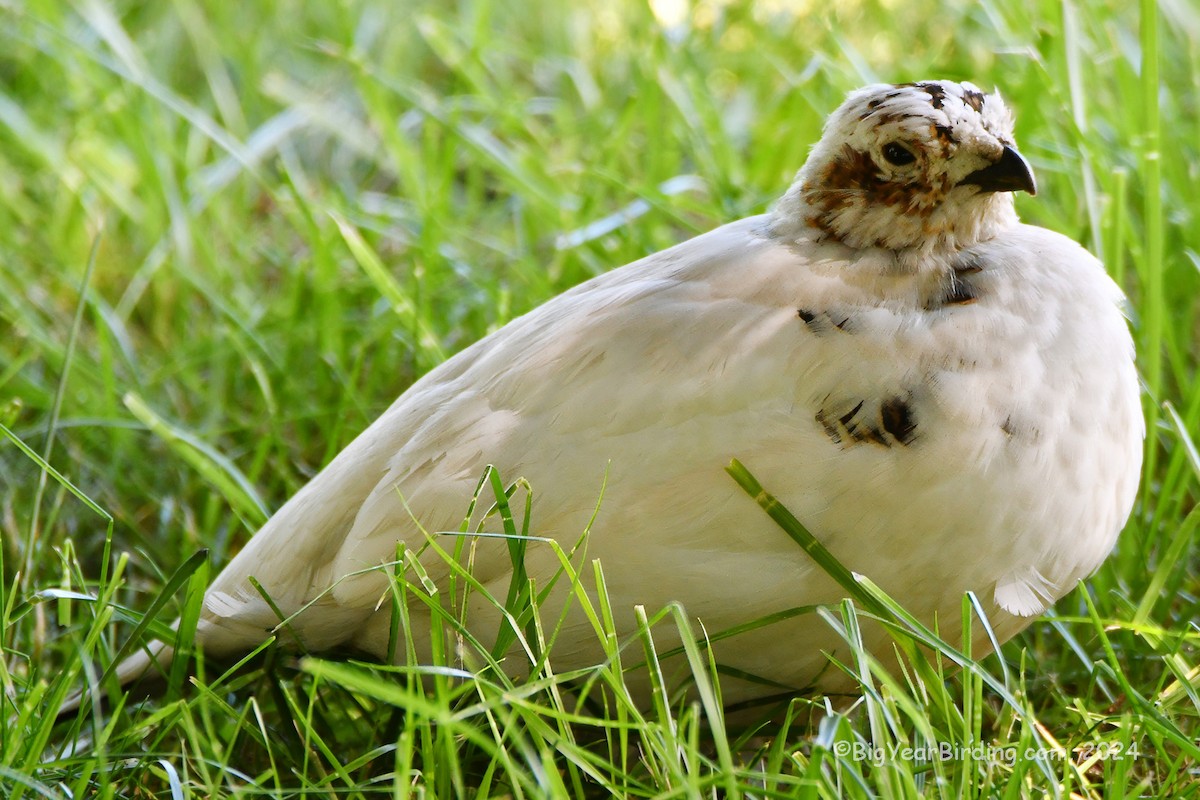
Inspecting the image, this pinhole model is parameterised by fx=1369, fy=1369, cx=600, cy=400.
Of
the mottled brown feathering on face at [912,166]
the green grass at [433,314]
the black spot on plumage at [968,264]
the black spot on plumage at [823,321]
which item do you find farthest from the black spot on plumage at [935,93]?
the green grass at [433,314]

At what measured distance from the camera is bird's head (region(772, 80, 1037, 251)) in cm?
153

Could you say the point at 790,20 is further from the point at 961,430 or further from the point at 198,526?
the point at 961,430

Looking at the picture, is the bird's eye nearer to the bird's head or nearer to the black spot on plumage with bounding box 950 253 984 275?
the bird's head

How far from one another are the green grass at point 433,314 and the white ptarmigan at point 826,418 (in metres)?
0.07

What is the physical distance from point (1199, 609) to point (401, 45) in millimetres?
2616

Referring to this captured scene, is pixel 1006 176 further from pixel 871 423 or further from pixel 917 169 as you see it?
pixel 871 423

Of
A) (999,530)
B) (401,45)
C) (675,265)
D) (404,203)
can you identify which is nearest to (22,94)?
(401,45)

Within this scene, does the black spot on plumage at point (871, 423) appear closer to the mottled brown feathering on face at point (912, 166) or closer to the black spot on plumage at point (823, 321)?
the black spot on plumage at point (823, 321)

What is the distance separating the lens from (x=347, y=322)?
8.36 ft

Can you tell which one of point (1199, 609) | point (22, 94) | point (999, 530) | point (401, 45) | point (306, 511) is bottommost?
point (1199, 609)

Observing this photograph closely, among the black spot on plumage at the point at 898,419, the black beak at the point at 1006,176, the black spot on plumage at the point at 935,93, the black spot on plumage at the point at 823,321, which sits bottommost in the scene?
the black spot on plumage at the point at 898,419

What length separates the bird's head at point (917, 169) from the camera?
1525mm

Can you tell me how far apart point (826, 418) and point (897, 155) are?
1.12 feet

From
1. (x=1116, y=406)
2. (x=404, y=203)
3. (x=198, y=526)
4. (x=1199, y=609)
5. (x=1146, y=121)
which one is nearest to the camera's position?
(x=1116, y=406)
